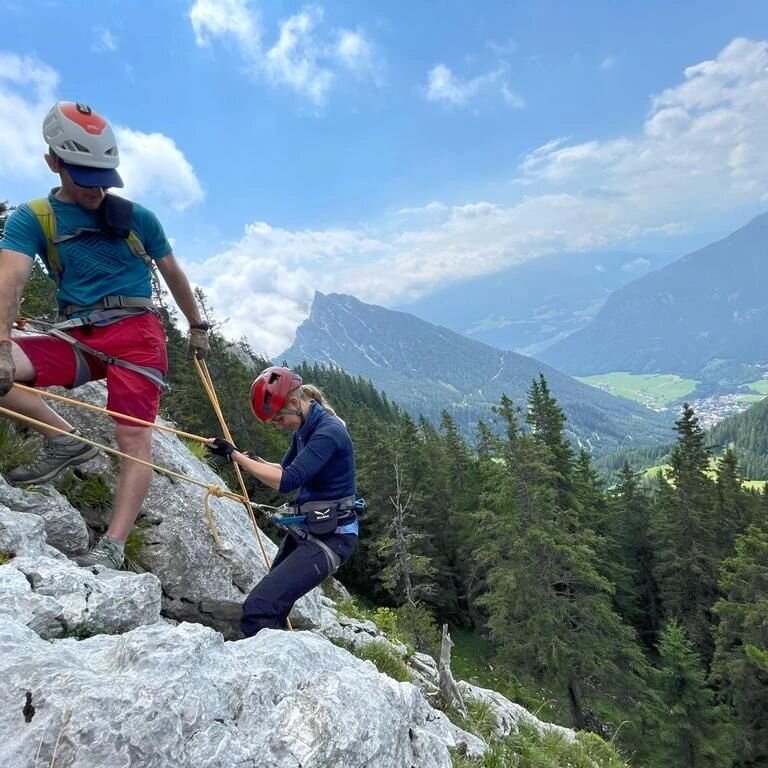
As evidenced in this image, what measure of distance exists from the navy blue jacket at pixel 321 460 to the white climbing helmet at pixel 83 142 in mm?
3036

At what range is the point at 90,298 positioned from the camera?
5.30m

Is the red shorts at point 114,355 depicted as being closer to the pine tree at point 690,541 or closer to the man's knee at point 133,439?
the man's knee at point 133,439

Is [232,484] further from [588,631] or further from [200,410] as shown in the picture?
[588,631]

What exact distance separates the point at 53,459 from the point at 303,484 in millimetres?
2965

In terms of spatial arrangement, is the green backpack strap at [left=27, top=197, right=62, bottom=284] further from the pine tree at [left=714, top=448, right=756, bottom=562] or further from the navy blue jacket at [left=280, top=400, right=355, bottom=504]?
the pine tree at [left=714, top=448, right=756, bottom=562]

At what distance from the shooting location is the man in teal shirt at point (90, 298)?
4.70 meters

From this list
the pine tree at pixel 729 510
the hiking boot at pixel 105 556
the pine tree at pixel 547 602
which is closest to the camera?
the hiking boot at pixel 105 556

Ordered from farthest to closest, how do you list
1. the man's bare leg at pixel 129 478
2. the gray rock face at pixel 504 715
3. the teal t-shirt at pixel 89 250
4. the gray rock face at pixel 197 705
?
the gray rock face at pixel 504 715 < the man's bare leg at pixel 129 478 < the teal t-shirt at pixel 89 250 < the gray rock face at pixel 197 705

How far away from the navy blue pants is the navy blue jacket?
1.76 ft

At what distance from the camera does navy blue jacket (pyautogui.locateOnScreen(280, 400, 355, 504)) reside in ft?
18.2

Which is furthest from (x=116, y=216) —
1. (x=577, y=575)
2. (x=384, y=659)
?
(x=577, y=575)

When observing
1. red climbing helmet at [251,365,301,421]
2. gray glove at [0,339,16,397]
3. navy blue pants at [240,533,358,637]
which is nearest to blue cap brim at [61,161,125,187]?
gray glove at [0,339,16,397]

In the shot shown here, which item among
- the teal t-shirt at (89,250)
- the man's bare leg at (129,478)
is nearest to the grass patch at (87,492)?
the man's bare leg at (129,478)

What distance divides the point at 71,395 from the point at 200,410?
1052 inches
